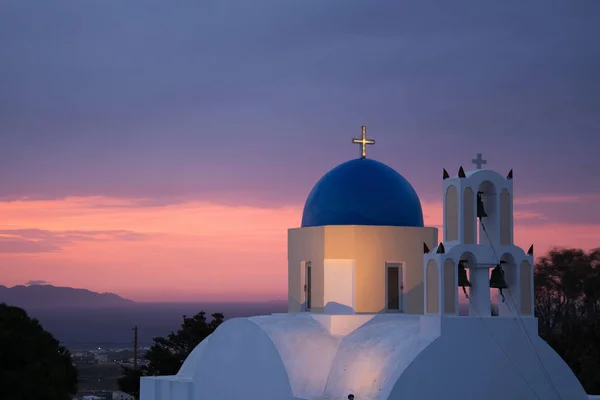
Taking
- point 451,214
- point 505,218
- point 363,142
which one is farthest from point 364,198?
point 505,218

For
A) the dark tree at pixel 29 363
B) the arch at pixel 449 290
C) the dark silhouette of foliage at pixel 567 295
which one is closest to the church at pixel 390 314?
the arch at pixel 449 290

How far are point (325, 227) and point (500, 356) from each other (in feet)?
16.9

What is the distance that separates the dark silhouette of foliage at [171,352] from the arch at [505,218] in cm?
2515

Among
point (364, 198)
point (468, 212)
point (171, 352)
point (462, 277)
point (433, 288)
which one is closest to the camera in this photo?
point (433, 288)

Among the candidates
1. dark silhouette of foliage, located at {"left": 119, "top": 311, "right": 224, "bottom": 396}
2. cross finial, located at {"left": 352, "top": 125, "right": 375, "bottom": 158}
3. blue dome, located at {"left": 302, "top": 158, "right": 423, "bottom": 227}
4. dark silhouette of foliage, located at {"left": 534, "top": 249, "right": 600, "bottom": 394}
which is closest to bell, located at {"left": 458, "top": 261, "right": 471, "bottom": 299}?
blue dome, located at {"left": 302, "top": 158, "right": 423, "bottom": 227}

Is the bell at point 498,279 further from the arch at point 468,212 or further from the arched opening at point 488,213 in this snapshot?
the arch at point 468,212

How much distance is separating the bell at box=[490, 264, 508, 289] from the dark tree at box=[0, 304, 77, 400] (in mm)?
16700

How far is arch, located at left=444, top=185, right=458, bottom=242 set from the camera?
62.9 ft

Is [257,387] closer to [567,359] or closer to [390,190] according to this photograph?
[390,190]

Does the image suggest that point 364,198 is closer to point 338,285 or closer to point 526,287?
point 338,285

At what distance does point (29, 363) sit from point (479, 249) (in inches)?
717

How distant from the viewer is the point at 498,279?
1947 centimetres

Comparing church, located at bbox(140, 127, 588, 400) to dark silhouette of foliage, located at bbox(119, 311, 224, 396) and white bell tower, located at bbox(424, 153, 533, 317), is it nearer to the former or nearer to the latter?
white bell tower, located at bbox(424, 153, 533, 317)

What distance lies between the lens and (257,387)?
2095cm
